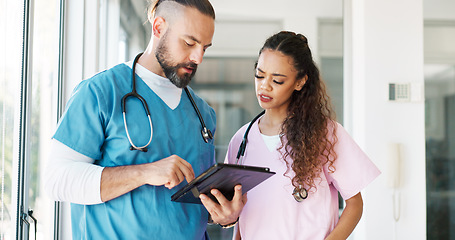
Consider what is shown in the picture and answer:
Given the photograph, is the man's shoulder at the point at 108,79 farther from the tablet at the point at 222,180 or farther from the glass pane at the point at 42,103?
the glass pane at the point at 42,103

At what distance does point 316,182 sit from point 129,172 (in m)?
0.61

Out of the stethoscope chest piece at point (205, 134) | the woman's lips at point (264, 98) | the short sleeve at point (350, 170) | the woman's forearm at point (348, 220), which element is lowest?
the woman's forearm at point (348, 220)

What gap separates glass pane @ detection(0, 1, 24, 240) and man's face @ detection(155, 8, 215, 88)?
484 mm

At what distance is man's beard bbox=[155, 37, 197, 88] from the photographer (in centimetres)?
125

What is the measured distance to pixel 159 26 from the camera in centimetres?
127

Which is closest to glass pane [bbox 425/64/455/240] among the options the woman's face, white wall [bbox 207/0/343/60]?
white wall [bbox 207/0/343/60]

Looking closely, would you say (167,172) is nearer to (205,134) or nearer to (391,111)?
(205,134)

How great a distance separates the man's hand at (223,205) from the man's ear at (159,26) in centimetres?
49

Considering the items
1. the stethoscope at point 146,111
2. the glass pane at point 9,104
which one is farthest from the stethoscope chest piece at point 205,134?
the glass pane at point 9,104

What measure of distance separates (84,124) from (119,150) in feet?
0.36

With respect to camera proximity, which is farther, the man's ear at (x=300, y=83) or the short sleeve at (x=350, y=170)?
the man's ear at (x=300, y=83)

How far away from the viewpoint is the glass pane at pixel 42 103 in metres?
1.69

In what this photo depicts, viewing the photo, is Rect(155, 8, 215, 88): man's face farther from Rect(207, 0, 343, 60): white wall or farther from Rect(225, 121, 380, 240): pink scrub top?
Rect(207, 0, 343, 60): white wall

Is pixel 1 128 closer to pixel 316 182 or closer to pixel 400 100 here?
pixel 316 182
